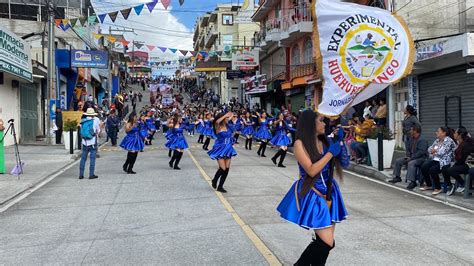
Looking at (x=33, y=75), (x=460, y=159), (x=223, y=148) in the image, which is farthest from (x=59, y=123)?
(x=460, y=159)

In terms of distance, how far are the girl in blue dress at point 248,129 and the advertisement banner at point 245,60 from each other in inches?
636

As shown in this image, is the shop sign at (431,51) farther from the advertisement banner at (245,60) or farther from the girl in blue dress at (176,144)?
the advertisement banner at (245,60)

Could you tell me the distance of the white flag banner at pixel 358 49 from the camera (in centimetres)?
543

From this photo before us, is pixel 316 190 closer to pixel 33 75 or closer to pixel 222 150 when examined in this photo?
pixel 222 150

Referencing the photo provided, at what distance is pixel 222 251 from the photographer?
5.72 m

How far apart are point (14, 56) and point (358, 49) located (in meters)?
18.1

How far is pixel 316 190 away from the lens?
418cm

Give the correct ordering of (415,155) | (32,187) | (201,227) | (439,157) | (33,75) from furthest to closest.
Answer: (33,75) → (32,187) → (415,155) → (439,157) → (201,227)

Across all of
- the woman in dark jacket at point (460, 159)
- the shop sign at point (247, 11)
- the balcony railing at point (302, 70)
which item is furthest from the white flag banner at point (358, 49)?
the shop sign at point (247, 11)

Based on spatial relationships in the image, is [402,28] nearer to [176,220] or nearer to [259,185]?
[176,220]

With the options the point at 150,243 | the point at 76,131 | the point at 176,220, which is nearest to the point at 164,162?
the point at 76,131

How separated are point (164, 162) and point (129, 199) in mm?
6805

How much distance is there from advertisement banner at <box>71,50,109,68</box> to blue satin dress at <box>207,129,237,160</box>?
1917 cm

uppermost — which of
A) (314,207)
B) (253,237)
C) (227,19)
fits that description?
(227,19)
